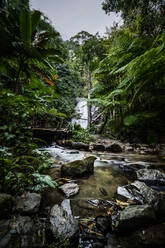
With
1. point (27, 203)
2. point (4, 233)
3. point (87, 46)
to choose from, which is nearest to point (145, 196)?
point (27, 203)

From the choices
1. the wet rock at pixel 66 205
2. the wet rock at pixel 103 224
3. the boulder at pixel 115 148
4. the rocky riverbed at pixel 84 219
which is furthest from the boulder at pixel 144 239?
the boulder at pixel 115 148

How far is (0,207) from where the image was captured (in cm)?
136

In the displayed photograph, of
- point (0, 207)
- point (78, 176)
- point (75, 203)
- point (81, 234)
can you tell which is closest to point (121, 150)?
point (78, 176)

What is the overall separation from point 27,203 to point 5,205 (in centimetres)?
30

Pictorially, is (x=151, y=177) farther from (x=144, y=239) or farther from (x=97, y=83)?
(x=97, y=83)

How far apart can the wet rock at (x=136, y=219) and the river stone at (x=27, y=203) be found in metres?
1.19

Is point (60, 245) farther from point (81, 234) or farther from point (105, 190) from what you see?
point (105, 190)

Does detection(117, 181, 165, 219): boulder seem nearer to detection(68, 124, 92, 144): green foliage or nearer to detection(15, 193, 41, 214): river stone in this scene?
detection(15, 193, 41, 214): river stone

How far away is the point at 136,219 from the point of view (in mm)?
1425

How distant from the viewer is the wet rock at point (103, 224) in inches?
57.0

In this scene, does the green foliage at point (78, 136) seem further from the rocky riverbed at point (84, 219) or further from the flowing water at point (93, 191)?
the rocky riverbed at point (84, 219)

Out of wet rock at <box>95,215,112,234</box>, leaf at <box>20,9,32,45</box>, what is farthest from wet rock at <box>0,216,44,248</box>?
leaf at <box>20,9,32,45</box>

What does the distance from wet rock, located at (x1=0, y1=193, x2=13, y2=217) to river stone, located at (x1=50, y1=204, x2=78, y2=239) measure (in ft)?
1.83

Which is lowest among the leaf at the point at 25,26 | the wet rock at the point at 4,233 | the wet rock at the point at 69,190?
the wet rock at the point at 69,190
